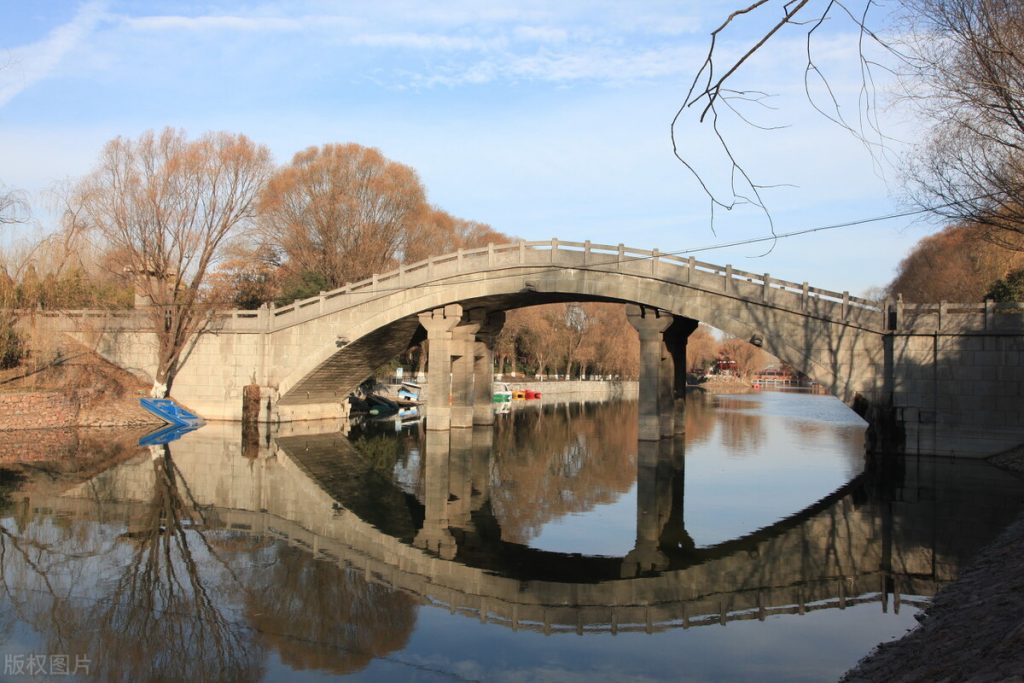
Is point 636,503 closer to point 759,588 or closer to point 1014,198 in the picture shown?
point 759,588

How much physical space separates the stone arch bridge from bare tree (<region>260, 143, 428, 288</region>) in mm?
11121

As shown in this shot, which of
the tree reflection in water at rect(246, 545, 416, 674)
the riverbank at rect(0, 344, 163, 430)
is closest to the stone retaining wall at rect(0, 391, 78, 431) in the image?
the riverbank at rect(0, 344, 163, 430)

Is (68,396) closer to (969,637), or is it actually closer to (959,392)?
(959,392)

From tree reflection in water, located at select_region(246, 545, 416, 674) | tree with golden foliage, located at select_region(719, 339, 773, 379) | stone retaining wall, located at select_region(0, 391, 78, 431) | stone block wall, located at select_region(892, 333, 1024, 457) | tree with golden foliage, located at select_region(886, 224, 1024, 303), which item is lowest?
A: tree reflection in water, located at select_region(246, 545, 416, 674)

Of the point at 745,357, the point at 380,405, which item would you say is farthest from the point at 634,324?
the point at 745,357

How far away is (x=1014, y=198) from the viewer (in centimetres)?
1639

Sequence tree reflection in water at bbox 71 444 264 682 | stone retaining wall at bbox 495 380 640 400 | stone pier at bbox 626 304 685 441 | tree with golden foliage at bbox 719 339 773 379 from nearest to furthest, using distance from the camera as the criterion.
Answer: tree reflection in water at bbox 71 444 264 682, stone pier at bbox 626 304 685 441, stone retaining wall at bbox 495 380 640 400, tree with golden foliage at bbox 719 339 773 379

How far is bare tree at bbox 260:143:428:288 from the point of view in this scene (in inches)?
1742

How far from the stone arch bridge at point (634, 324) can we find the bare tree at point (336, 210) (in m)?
11.1

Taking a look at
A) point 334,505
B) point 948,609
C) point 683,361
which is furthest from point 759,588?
point 683,361

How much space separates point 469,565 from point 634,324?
53.1 feet

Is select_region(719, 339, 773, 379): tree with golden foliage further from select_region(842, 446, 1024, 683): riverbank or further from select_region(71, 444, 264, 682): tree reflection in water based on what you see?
select_region(71, 444, 264, 682): tree reflection in water

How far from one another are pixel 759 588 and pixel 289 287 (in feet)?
111

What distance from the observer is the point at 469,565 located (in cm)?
1176
